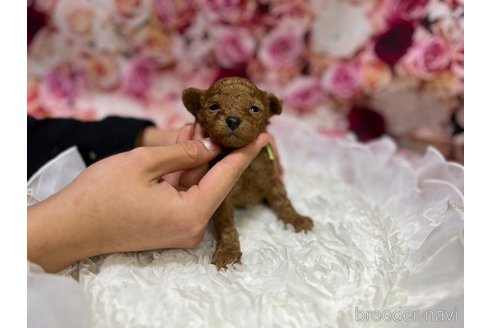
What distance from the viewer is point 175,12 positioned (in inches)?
72.0

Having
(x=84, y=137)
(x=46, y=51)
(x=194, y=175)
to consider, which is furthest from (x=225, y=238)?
(x=46, y=51)

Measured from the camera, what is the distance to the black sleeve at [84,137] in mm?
1361

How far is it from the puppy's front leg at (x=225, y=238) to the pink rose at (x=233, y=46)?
3.36ft

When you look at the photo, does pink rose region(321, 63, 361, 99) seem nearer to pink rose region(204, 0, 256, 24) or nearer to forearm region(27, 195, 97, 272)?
pink rose region(204, 0, 256, 24)

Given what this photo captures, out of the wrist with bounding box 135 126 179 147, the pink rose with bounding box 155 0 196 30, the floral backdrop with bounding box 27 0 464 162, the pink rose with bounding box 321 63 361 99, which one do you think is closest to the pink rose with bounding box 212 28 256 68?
the floral backdrop with bounding box 27 0 464 162

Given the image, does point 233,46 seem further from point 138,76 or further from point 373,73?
point 373,73

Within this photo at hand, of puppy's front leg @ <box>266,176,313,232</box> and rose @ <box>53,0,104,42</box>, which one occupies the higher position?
rose @ <box>53,0,104,42</box>

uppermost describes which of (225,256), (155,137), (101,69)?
(101,69)

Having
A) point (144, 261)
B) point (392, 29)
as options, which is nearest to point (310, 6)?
point (392, 29)

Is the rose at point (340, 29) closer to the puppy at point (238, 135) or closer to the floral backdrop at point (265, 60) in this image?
the floral backdrop at point (265, 60)

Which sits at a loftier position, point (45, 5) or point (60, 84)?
point (45, 5)

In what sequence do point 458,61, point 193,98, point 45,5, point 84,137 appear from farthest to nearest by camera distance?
point 45,5
point 458,61
point 84,137
point 193,98

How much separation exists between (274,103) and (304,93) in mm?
917

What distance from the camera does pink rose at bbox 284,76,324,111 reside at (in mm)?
1955
